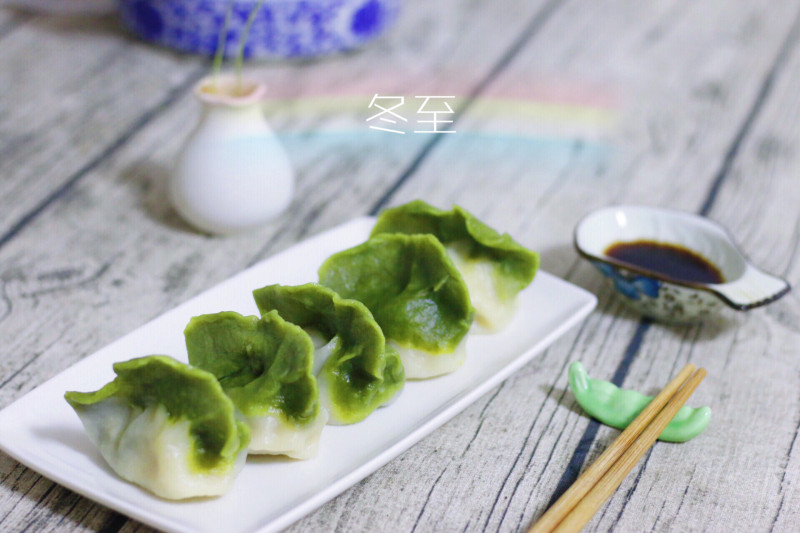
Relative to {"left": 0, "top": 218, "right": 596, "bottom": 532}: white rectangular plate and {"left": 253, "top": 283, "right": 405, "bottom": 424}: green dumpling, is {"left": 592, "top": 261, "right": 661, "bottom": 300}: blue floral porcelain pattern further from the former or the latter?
{"left": 253, "top": 283, "right": 405, "bottom": 424}: green dumpling

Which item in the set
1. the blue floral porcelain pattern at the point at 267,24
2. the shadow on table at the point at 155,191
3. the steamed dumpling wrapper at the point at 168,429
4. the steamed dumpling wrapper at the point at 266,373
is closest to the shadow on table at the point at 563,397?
the steamed dumpling wrapper at the point at 266,373

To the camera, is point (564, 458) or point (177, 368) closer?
point (177, 368)

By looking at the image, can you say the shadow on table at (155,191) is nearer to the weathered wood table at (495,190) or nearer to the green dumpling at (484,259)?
the weathered wood table at (495,190)

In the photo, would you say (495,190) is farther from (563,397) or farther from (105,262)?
(105,262)

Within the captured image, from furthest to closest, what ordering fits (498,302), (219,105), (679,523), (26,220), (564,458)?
(26,220), (219,105), (498,302), (564,458), (679,523)

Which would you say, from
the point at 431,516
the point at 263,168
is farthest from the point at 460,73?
the point at 431,516

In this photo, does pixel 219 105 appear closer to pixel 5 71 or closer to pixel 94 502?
pixel 94 502

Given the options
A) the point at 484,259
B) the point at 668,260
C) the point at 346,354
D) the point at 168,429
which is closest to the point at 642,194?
the point at 668,260
